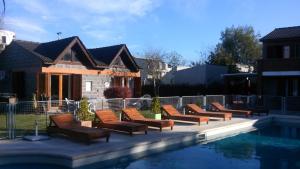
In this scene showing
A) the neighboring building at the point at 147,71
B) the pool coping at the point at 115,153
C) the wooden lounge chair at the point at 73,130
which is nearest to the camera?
the pool coping at the point at 115,153

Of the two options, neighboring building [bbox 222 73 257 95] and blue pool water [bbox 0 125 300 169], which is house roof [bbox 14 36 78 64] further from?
neighboring building [bbox 222 73 257 95]

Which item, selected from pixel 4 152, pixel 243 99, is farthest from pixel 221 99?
pixel 4 152

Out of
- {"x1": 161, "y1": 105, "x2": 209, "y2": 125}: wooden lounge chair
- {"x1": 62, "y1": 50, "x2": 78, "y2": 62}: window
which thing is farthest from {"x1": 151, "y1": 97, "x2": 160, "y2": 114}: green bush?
{"x1": 62, "y1": 50, "x2": 78, "y2": 62}: window

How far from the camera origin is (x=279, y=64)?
30.5 meters

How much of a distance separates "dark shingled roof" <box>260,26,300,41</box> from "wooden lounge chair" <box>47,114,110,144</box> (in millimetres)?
21201

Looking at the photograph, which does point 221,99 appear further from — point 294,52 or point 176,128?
point 176,128

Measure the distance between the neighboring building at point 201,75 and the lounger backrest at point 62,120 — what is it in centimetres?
2592

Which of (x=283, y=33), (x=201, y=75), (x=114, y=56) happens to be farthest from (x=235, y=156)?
(x=201, y=75)

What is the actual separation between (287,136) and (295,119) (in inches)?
207

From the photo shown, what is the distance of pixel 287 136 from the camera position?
61.4 ft

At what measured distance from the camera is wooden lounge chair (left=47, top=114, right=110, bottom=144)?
1285 cm

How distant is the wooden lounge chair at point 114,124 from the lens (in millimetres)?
14914

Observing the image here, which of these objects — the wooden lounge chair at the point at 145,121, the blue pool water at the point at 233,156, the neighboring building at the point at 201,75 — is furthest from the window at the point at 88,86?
the blue pool water at the point at 233,156

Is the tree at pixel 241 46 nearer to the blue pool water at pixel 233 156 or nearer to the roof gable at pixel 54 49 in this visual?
the roof gable at pixel 54 49
